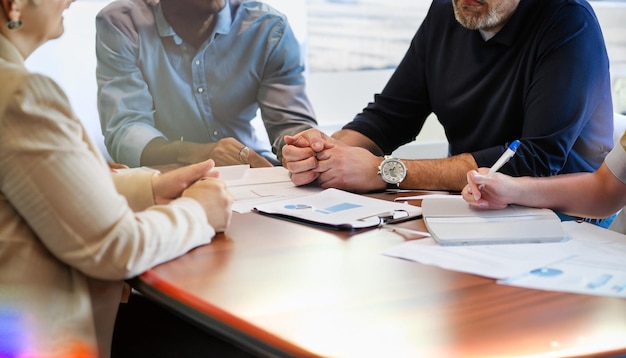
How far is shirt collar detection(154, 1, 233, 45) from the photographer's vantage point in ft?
8.43

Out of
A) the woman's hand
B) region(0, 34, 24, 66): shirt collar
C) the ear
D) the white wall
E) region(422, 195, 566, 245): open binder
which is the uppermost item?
the ear

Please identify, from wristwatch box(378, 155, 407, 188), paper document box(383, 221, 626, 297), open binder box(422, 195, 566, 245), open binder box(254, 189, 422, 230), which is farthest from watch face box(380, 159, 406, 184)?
paper document box(383, 221, 626, 297)

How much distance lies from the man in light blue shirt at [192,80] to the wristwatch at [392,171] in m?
0.87

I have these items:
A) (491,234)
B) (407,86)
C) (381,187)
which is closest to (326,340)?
(491,234)

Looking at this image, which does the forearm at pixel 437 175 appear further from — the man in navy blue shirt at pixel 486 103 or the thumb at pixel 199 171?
the thumb at pixel 199 171

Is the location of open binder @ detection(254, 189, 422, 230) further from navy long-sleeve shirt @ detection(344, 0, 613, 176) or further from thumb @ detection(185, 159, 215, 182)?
navy long-sleeve shirt @ detection(344, 0, 613, 176)

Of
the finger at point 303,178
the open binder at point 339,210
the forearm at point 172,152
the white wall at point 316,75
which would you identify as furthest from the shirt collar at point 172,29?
the open binder at point 339,210

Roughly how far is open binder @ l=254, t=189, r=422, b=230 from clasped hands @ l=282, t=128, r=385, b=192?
0.11 m

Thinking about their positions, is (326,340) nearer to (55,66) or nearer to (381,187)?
(381,187)

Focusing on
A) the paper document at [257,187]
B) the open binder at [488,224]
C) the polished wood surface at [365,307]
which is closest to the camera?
the polished wood surface at [365,307]

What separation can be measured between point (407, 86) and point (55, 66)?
116 centimetres

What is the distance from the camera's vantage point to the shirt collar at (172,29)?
8.43 ft

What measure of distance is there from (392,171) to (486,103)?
1.64 ft

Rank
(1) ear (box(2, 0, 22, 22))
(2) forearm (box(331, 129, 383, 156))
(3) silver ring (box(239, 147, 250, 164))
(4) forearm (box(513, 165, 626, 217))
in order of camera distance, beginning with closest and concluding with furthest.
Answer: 1. (1) ear (box(2, 0, 22, 22))
2. (4) forearm (box(513, 165, 626, 217))
3. (2) forearm (box(331, 129, 383, 156))
4. (3) silver ring (box(239, 147, 250, 164))
